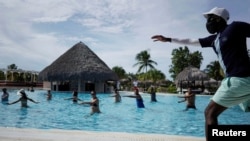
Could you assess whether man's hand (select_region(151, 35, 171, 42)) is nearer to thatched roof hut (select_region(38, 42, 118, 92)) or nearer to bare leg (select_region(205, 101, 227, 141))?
bare leg (select_region(205, 101, 227, 141))

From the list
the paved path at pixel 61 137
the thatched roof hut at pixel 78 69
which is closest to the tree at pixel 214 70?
the thatched roof hut at pixel 78 69

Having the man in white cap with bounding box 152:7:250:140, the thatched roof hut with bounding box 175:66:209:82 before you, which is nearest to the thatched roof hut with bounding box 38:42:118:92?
the thatched roof hut with bounding box 175:66:209:82

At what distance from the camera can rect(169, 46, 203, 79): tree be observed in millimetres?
53500

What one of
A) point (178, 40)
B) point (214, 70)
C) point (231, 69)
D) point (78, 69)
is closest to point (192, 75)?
point (78, 69)

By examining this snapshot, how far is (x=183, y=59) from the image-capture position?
53406 millimetres

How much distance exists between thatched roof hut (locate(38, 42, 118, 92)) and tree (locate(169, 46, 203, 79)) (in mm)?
19874

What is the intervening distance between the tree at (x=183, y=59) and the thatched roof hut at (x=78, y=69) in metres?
19.9

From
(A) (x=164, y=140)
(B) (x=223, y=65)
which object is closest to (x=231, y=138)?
(B) (x=223, y=65)

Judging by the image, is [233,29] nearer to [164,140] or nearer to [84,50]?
[164,140]

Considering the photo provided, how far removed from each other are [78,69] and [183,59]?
2355 centimetres

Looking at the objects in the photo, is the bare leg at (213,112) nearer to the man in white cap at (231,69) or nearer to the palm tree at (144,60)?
the man in white cap at (231,69)

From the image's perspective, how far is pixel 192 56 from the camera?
5400cm

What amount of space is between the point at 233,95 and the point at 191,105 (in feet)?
39.6

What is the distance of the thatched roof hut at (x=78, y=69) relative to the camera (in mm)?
33906
